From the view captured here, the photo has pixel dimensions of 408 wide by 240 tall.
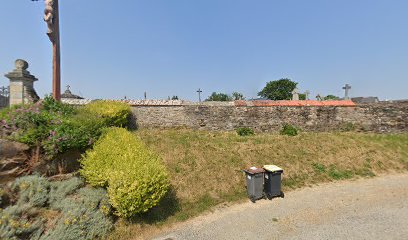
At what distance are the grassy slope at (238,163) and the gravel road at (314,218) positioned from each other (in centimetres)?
55

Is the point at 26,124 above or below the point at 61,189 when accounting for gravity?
above

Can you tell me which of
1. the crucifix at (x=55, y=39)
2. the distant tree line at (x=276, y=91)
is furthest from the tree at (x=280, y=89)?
the crucifix at (x=55, y=39)

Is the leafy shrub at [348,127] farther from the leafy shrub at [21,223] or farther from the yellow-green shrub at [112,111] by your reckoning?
the leafy shrub at [21,223]

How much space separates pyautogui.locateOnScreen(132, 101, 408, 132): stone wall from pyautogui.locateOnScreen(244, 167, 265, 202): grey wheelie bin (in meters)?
6.69

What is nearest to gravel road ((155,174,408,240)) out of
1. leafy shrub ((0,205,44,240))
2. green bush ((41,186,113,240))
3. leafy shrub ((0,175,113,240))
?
green bush ((41,186,113,240))

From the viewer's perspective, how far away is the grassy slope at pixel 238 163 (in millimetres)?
5543

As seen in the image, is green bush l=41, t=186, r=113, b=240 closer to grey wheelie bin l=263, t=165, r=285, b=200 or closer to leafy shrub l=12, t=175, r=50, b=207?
leafy shrub l=12, t=175, r=50, b=207

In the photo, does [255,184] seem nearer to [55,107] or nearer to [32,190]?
[32,190]

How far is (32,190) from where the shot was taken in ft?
14.7

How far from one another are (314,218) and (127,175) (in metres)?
4.68

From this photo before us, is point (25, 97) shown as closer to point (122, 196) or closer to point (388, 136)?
point (122, 196)

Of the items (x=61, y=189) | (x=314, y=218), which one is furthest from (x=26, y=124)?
(x=314, y=218)

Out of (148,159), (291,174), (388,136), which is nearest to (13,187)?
(148,159)

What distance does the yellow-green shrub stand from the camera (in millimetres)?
9090
